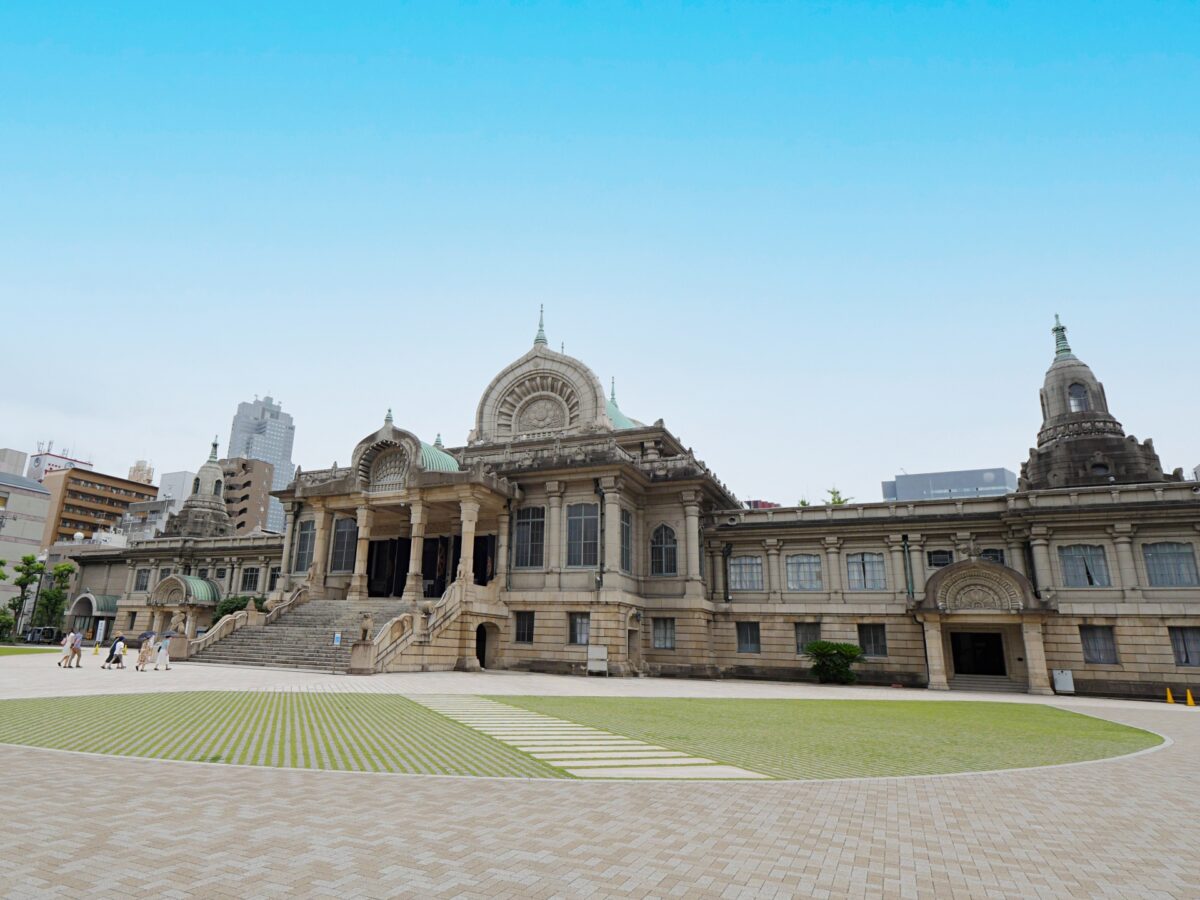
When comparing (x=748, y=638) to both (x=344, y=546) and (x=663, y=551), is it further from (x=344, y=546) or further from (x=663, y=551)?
(x=344, y=546)

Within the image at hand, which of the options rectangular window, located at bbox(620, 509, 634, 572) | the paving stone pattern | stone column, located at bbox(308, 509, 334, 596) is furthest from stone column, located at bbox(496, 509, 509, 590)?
the paving stone pattern

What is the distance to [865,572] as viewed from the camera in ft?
124

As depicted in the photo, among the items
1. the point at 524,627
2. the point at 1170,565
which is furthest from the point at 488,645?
the point at 1170,565

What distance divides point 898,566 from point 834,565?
322cm

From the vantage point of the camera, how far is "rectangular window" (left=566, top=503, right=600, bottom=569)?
3591cm

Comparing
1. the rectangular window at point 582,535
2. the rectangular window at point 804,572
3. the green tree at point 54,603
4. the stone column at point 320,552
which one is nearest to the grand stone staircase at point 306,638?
the stone column at point 320,552

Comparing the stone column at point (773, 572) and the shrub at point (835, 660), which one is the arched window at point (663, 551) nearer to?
the stone column at point (773, 572)

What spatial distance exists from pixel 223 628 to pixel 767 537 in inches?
1114

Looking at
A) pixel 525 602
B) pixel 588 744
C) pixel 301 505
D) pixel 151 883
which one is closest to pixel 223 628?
pixel 301 505

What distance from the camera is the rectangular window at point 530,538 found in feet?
122

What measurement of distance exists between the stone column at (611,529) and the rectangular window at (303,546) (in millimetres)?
17784

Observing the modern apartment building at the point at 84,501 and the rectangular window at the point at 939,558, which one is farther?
the modern apartment building at the point at 84,501

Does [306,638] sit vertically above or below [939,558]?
below

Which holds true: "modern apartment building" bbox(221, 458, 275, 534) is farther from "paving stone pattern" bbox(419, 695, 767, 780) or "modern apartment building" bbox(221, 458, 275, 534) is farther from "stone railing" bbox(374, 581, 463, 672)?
"paving stone pattern" bbox(419, 695, 767, 780)
